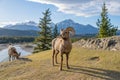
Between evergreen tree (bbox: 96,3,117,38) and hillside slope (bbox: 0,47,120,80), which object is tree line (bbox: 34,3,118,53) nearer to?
evergreen tree (bbox: 96,3,117,38)

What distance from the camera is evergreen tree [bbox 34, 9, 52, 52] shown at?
7444 cm

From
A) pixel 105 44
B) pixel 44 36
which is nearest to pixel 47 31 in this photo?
pixel 44 36

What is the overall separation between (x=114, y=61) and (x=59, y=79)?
6836 mm

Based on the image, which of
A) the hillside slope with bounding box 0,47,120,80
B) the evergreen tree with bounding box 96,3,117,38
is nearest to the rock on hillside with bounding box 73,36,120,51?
the hillside slope with bounding box 0,47,120,80

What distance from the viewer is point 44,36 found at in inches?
2960

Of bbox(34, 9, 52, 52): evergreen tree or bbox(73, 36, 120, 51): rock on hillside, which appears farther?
bbox(34, 9, 52, 52): evergreen tree

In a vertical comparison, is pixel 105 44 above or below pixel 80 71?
above

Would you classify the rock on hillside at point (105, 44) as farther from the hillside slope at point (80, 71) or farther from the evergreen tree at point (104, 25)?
the evergreen tree at point (104, 25)

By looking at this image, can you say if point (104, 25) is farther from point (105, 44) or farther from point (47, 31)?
point (105, 44)

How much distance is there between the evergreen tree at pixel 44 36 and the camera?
74.4m

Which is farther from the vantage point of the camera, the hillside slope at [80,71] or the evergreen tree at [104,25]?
the evergreen tree at [104,25]

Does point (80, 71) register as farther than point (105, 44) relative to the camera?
No

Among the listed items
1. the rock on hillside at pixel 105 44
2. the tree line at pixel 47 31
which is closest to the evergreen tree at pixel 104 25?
the tree line at pixel 47 31

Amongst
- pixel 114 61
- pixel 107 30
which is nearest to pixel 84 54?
pixel 114 61
